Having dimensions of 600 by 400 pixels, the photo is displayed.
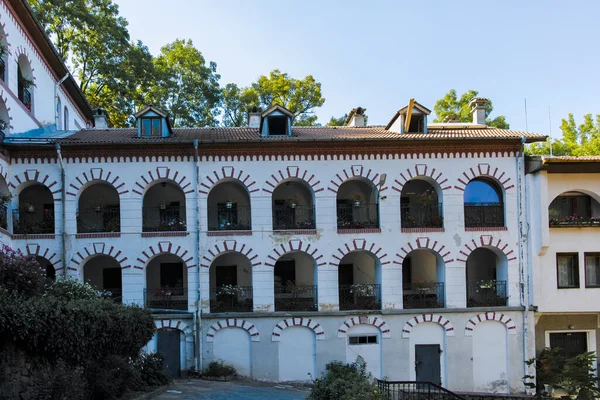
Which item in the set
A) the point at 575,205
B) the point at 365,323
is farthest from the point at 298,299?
the point at 575,205

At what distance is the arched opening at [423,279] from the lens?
2735 cm

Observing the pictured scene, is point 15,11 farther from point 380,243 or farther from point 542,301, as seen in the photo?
point 542,301

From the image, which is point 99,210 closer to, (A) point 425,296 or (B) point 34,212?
(B) point 34,212

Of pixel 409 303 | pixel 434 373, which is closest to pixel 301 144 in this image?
pixel 409 303

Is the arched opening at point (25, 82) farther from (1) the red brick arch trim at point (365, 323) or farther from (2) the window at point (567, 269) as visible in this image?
(2) the window at point (567, 269)

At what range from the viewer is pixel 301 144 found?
2703 cm

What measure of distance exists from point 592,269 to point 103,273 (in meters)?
20.3

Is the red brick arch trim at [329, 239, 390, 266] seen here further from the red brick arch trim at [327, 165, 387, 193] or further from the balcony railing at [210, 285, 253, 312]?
the balcony railing at [210, 285, 253, 312]

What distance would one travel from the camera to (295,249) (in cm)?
2697

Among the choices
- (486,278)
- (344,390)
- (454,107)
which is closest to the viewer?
(344,390)

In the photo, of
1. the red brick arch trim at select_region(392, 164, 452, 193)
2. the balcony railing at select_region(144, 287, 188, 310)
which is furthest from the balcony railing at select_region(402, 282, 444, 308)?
the balcony railing at select_region(144, 287, 188, 310)

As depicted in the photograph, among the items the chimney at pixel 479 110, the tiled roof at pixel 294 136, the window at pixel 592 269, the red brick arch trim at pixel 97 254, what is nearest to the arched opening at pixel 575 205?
the window at pixel 592 269

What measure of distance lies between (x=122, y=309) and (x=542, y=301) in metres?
16.8

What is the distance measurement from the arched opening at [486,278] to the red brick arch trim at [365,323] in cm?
362
